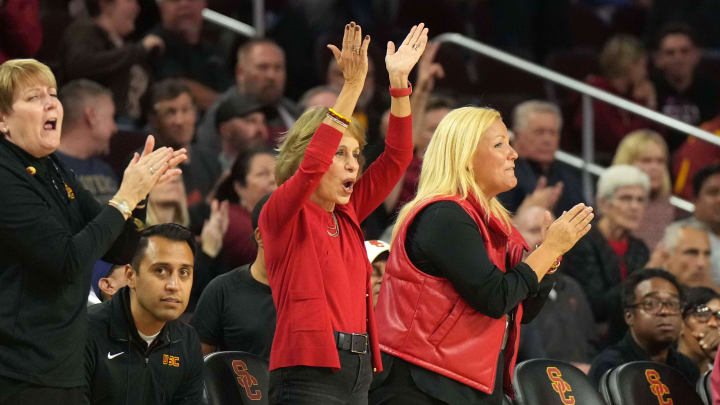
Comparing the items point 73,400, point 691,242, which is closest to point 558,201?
point 691,242

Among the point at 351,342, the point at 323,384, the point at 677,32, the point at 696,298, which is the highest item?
the point at 677,32

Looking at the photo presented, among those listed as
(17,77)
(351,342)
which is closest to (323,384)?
(351,342)

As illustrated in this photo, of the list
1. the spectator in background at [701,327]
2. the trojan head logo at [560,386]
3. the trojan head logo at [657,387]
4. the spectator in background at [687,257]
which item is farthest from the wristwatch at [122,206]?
the spectator in background at [687,257]

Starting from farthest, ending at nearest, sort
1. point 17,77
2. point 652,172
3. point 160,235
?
point 652,172 → point 160,235 → point 17,77

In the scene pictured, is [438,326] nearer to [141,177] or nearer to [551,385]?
[141,177]

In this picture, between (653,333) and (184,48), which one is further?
(184,48)

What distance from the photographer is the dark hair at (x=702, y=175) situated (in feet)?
24.8

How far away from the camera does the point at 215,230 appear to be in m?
6.02

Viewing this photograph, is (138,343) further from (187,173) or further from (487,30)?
(487,30)

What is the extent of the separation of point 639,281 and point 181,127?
2850mm

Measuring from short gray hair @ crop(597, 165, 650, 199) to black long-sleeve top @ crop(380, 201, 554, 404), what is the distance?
3.75 m

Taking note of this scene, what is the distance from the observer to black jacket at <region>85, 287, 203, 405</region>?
3.90 m

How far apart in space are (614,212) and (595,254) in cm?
42

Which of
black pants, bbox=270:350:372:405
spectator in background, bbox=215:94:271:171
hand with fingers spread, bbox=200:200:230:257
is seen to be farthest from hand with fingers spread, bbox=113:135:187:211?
spectator in background, bbox=215:94:271:171
